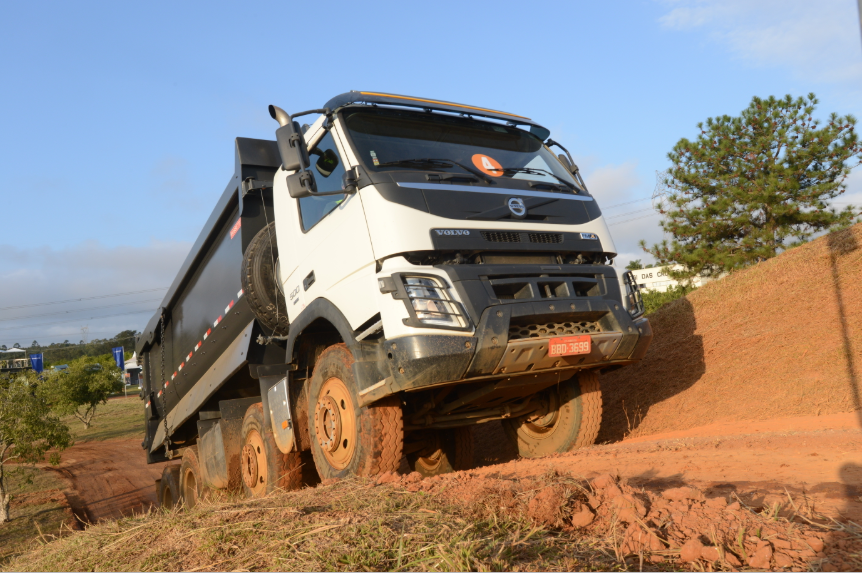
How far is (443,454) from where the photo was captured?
6.36m

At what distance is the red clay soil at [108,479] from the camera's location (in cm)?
1578

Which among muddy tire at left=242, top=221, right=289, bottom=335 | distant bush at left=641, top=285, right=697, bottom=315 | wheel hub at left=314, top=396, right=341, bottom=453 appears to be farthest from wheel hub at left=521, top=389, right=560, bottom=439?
distant bush at left=641, top=285, right=697, bottom=315

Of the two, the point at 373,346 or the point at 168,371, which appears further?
the point at 168,371

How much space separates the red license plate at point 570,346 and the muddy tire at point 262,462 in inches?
107

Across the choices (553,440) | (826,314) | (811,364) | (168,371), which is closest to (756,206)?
(826,314)

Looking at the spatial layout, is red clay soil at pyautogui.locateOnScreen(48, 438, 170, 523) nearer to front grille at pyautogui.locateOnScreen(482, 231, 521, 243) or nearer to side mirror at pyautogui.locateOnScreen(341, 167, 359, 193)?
side mirror at pyautogui.locateOnScreen(341, 167, 359, 193)

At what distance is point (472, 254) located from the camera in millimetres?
4355

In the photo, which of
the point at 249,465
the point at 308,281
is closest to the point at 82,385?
the point at 249,465

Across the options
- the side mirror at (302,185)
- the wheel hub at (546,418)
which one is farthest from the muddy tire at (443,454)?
the side mirror at (302,185)

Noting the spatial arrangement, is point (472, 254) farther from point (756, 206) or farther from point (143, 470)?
point (143, 470)

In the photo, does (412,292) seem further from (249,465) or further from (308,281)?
(249,465)

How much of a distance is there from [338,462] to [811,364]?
5.19 meters

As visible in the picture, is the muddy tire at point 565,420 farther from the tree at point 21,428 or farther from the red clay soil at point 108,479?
the tree at point 21,428

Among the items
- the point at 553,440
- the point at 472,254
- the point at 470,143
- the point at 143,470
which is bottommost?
the point at 143,470
